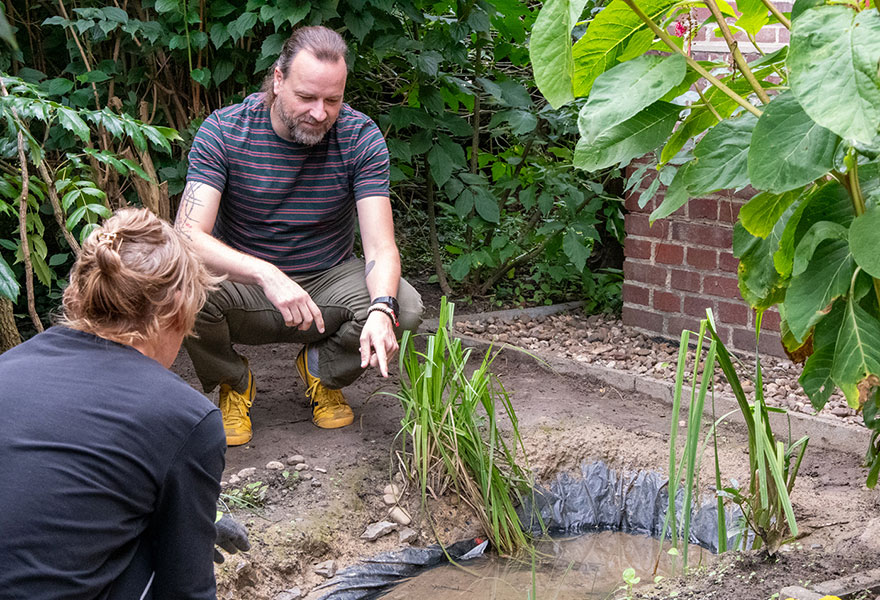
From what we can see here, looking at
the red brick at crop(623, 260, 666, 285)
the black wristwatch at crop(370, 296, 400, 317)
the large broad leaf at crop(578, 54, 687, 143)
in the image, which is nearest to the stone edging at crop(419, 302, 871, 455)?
the black wristwatch at crop(370, 296, 400, 317)

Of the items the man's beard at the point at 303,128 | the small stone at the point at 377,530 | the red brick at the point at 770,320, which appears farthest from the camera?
the red brick at the point at 770,320

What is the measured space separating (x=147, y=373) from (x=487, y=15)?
3.01m

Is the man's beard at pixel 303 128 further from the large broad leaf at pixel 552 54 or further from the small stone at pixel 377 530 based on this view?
the large broad leaf at pixel 552 54

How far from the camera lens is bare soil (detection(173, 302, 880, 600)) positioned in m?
2.23

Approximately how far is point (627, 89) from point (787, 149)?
27 centimetres

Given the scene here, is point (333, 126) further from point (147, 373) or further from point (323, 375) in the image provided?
point (147, 373)

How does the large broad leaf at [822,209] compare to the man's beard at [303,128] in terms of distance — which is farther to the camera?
the man's beard at [303,128]

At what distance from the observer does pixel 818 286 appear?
162 cm

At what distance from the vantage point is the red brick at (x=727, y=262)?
152 inches

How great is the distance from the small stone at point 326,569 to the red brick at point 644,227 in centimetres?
224

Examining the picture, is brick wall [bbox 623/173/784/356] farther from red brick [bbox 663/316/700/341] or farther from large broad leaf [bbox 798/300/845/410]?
large broad leaf [bbox 798/300/845/410]

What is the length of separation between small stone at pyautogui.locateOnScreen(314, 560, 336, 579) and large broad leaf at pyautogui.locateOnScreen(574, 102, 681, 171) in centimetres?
151

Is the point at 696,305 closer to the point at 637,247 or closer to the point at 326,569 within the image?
the point at 637,247

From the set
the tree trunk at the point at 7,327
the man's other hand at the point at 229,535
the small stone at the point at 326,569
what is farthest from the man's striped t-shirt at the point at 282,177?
the man's other hand at the point at 229,535
